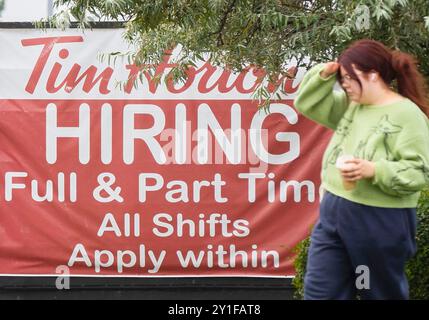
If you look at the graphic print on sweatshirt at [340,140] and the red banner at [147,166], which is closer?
the graphic print on sweatshirt at [340,140]

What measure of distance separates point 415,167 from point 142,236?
4454 mm

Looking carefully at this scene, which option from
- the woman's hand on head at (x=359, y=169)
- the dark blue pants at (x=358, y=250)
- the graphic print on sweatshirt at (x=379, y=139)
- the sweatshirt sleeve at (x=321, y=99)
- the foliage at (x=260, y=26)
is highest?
the foliage at (x=260, y=26)

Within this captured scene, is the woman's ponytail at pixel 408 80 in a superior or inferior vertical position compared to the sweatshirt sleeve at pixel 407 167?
superior

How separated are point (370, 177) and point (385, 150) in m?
0.18

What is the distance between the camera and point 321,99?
4.56m

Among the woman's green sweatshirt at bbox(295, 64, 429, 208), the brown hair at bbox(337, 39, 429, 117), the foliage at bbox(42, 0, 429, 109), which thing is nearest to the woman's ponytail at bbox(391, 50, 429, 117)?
the brown hair at bbox(337, 39, 429, 117)

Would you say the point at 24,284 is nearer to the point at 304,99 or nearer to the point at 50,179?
the point at 50,179

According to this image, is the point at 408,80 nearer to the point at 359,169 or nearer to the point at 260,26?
the point at 359,169

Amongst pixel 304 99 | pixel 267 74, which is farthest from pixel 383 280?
pixel 267 74

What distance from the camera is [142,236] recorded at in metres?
8.40

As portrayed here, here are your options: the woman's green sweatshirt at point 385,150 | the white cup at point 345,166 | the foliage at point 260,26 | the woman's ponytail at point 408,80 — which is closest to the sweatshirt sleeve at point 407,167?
the woman's green sweatshirt at point 385,150

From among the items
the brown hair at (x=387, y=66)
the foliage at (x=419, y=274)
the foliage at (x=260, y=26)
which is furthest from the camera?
the foliage at (x=419, y=274)

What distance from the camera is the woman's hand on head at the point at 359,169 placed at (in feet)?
13.7

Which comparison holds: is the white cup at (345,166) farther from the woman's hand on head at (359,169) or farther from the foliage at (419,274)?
the foliage at (419,274)
